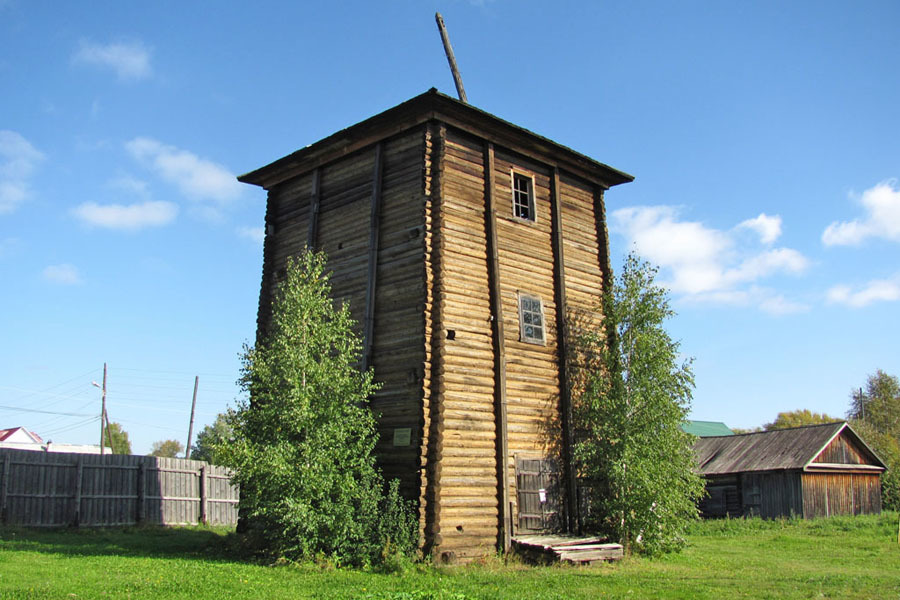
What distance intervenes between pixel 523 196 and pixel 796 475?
20.1 meters

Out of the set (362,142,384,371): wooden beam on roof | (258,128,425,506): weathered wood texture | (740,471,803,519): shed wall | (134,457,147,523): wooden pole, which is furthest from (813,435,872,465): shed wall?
(134,457,147,523): wooden pole

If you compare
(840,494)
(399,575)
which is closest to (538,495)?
(399,575)

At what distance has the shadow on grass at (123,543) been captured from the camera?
52.3ft

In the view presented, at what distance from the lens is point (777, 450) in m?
33.1

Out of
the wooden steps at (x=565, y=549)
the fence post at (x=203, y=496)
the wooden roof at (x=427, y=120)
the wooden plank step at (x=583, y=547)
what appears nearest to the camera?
the wooden steps at (x=565, y=549)

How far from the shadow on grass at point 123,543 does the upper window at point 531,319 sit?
857 cm

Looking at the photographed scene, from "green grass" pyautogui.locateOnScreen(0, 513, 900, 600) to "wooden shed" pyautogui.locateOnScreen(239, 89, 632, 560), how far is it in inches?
82.0

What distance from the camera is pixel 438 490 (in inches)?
607

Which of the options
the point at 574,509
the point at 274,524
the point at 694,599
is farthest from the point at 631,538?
the point at 274,524

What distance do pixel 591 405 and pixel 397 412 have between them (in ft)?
18.0

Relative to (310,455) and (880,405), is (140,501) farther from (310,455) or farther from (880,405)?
(880,405)

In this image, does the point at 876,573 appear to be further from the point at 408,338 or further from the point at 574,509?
the point at 408,338

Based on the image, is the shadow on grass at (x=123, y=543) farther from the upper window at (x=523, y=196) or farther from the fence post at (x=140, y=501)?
the upper window at (x=523, y=196)

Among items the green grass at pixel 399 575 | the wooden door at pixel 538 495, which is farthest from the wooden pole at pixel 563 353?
the green grass at pixel 399 575
